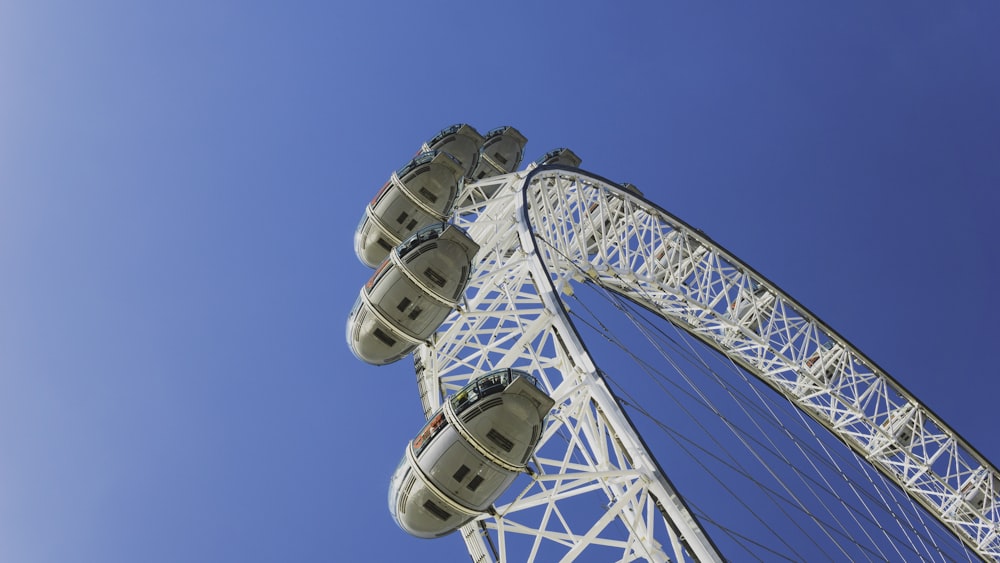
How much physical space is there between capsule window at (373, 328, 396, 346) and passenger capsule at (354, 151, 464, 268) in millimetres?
3512

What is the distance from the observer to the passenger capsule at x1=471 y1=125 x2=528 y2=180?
2655 cm

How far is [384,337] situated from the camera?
15.7 meters

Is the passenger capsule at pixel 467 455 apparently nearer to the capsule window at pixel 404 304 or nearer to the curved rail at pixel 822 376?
the capsule window at pixel 404 304

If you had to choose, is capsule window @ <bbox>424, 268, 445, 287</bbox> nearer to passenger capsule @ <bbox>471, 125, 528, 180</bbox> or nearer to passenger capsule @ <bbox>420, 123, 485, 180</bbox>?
passenger capsule @ <bbox>420, 123, 485, 180</bbox>

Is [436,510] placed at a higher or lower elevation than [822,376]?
lower

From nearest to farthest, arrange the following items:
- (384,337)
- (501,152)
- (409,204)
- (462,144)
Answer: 1. (384,337)
2. (409,204)
3. (462,144)
4. (501,152)

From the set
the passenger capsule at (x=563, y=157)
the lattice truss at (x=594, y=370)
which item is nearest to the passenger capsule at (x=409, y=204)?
the lattice truss at (x=594, y=370)

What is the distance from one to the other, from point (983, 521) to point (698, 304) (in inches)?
503

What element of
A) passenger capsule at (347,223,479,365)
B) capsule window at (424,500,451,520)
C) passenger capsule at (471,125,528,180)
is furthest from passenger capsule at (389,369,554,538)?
passenger capsule at (471,125,528,180)

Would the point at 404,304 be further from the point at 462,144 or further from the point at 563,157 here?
the point at 563,157

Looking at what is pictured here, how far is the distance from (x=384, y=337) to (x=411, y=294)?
3.23 ft

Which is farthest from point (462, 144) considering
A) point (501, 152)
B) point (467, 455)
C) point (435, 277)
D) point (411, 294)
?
point (467, 455)

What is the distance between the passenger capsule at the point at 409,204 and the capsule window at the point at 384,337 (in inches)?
138

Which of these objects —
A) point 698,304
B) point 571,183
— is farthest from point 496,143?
point 698,304
